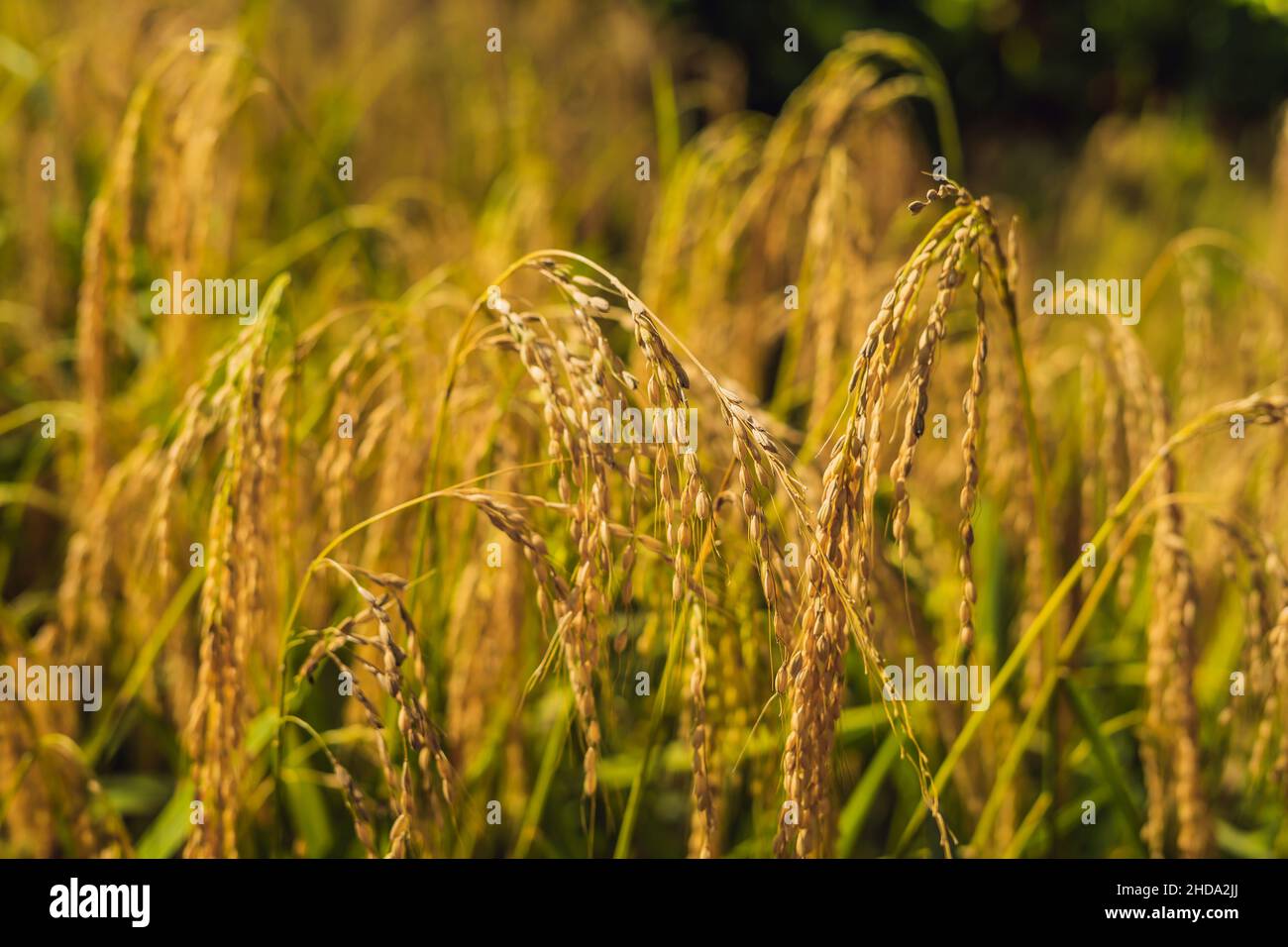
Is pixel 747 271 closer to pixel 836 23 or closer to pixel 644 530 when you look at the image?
pixel 644 530

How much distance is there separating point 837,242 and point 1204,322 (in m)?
0.64

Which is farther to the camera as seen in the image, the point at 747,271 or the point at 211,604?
the point at 747,271

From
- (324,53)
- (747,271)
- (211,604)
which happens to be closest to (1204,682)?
(747,271)

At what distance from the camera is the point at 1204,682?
205 cm

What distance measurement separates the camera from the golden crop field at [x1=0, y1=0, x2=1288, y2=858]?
0.96 metres

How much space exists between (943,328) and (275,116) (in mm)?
3631

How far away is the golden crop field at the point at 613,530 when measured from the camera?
0.96 meters

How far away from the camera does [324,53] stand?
521 centimetres

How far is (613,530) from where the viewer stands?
110cm

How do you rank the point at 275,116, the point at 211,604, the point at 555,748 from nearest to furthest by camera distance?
the point at 211,604
the point at 555,748
the point at 275,116

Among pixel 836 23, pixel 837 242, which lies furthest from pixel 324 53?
pixel 837 242

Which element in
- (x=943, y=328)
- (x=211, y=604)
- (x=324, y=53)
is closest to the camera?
(x=943, y=328)
